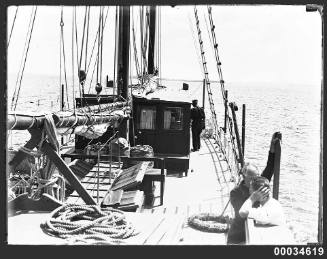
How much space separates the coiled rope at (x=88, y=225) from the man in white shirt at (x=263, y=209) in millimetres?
1731

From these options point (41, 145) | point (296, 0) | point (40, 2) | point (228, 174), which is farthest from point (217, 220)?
point (228, 174)

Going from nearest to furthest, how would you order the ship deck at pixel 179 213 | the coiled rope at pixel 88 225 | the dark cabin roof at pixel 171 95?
the coiled rope at pixel 88 225 → the ship deck at pixel 179 213 → the dark cabin roof at pixel 171 95

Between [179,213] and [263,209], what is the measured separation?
371 centimetres

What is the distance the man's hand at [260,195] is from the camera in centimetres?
581

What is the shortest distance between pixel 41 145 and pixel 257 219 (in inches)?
128

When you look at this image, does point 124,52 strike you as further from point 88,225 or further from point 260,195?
point 260,195

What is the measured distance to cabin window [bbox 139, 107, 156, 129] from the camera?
13219 mm

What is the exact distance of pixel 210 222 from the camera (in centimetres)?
773

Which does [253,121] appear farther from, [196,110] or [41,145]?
[41,145]

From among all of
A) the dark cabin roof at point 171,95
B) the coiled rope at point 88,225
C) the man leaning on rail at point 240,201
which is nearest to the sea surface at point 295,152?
the man leaning on rail at point 240,201

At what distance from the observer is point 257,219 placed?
5844 millimetres

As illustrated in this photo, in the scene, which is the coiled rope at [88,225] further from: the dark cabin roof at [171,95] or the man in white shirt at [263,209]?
the dark cabin roof at [171,95]

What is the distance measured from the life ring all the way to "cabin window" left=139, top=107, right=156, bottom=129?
5.49m
